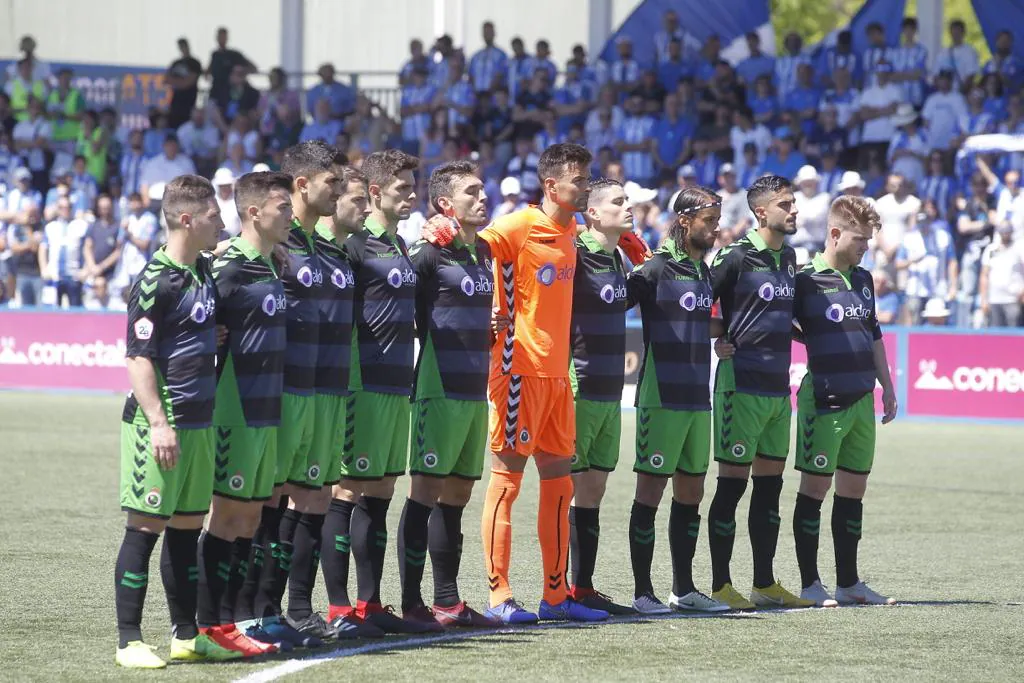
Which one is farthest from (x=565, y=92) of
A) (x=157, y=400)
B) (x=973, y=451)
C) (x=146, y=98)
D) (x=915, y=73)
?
(x=157, y=400)

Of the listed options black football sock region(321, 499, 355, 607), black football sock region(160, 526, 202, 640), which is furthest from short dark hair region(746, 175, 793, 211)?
black football sock region(160, 526, 202, 640)

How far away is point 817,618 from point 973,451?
8893 mm

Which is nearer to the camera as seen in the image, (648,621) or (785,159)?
(648,621)

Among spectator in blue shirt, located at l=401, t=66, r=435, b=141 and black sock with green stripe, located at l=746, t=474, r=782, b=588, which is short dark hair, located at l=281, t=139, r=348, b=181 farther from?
spectator in blue shirt, located at l=401, t=66, r=435, b=141

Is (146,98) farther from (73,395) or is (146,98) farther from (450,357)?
(450,357)

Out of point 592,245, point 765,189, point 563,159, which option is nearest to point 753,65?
point 765,189

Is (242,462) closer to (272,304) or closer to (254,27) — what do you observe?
(272,304)

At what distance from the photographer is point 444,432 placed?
812cm

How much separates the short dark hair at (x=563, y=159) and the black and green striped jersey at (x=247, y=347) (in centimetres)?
179

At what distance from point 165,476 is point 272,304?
903 millimetres

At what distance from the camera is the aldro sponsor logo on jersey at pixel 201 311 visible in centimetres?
703

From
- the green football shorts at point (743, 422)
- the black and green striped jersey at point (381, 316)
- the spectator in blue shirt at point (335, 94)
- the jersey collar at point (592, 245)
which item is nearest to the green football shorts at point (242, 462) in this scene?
the black and green striped jersey at point (381, 316)

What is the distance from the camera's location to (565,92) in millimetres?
26391

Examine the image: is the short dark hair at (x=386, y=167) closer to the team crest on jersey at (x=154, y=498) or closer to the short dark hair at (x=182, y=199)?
the short dark hair at (x=182, y=199)
